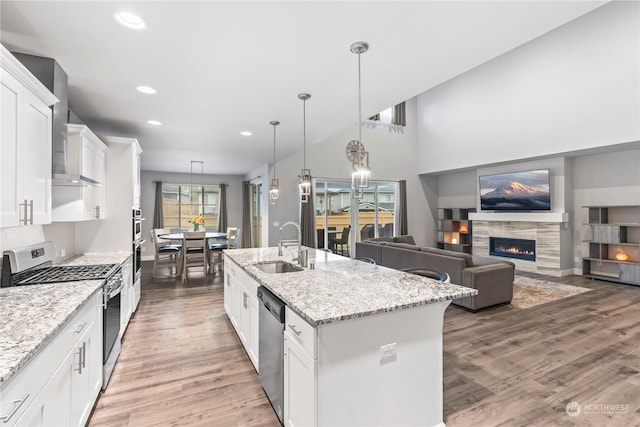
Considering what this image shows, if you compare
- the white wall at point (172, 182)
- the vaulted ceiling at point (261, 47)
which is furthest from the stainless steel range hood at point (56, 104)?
the white wall at point (172, 182)

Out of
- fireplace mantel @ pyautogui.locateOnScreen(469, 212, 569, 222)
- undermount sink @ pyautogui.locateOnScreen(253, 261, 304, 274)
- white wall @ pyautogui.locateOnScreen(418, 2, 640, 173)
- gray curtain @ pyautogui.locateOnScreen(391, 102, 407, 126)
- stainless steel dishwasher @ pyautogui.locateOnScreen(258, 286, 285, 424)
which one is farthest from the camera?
gray curtain @ pyautogui.locateOnScreen(391, 102, 407, 126)

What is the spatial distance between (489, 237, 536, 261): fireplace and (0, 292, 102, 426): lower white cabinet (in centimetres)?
799

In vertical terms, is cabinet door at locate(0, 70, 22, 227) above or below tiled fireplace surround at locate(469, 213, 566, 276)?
above

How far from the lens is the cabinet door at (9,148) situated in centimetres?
157

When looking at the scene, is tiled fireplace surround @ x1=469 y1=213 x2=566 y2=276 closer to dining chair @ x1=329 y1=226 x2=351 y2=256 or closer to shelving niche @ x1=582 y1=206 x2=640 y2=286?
shelving niche @ x1=582 y1=206 x2=640 y2=286

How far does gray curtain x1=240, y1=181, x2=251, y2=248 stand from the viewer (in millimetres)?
9547

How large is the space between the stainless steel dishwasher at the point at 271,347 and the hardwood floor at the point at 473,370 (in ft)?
0.54

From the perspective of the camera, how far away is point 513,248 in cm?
743

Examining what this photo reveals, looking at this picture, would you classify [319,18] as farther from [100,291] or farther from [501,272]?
[501,272]

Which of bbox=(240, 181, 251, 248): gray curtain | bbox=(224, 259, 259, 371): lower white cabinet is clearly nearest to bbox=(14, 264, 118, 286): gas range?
bbox=(224, 259, 259, 371): lower white cabinet

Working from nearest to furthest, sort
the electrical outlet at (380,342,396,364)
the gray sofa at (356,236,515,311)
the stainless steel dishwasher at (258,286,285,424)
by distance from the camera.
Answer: the electrical outlet at (380,342,396,364), the stainless steel dishwasher at (258,286,285,424), the gray sofa at (356,236,515,311)

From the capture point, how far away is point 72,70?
2.49 meters

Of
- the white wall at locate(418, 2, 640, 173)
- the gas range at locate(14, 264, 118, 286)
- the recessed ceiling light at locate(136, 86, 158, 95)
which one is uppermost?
the white wall at locate(418, 2, 640, 173)

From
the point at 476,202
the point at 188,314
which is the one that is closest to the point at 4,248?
the point at 188,314
